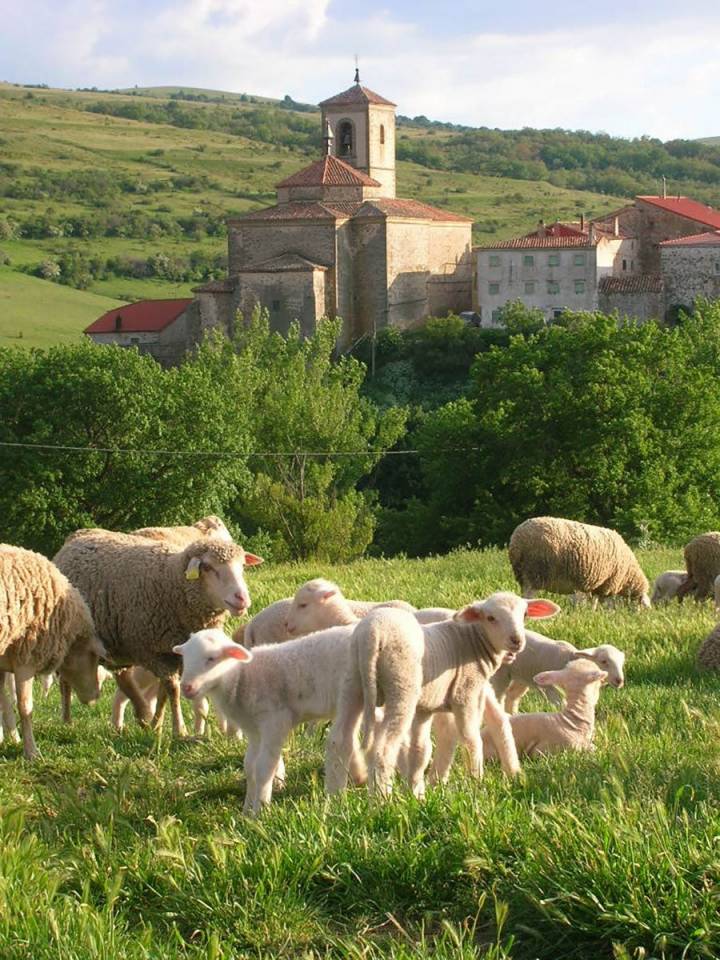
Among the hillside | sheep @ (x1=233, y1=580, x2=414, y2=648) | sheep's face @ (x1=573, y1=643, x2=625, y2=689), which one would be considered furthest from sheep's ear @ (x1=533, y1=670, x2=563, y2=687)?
the hillside

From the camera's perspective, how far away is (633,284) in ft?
286

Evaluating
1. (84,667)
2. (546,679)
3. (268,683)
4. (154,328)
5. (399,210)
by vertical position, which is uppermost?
(399,210)

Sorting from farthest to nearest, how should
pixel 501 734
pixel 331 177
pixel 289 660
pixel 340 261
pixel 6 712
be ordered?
pixel 331 177 < pixel 340 261 < pixel 6 712 < pixel 501 734 < pixel 289 660

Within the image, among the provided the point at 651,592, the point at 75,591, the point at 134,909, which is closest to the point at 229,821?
the point at 134,909

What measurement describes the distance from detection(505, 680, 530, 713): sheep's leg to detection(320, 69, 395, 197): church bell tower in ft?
288

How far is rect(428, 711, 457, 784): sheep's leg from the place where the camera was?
782cm

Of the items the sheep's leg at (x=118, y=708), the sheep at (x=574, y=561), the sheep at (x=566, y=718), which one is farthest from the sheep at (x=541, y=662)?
the sheep at (x=574, y=561)

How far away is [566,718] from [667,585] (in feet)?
30.6

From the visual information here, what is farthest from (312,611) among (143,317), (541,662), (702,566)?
(143,317)

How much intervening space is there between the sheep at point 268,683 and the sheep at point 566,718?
4.78 ft

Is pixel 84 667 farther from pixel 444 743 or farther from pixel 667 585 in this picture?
pixel 667 585

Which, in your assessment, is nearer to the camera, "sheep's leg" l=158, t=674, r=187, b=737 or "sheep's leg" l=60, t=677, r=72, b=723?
"sheep's leg" l=158, t=674, r=187, b=737

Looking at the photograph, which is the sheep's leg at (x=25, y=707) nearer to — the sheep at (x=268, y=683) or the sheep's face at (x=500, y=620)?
the sheep at (x=268, y=683)

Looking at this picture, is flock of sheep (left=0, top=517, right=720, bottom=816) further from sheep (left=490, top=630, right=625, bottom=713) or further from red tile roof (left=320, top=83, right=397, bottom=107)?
red tile roof (left=320, top=83, right=397, bottom=107)
